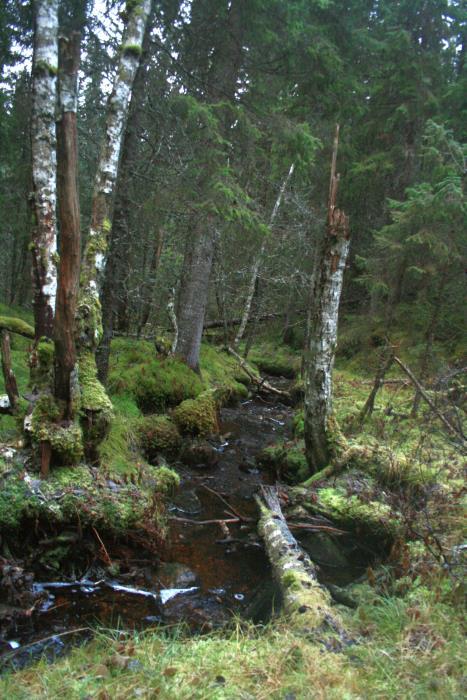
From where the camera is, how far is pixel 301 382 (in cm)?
1359

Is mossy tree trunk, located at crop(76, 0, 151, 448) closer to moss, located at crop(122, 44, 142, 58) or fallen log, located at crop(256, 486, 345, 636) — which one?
A: moss, located at crop(122, 44, 142, 58)

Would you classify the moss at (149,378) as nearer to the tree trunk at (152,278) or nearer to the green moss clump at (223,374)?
the green moss clump at (223,374)

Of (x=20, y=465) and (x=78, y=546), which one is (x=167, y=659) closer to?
(x=78, y=546)

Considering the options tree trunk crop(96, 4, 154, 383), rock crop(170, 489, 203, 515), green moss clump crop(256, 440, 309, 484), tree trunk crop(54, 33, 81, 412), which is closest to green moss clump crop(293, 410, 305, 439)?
green moss clump crop(256, 440, 309, 484)

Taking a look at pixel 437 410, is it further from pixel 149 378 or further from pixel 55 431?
pixel 149 378

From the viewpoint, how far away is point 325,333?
7.36 meters

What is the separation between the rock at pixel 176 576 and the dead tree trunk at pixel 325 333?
130 inches

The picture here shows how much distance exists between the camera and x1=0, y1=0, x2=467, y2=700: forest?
130 inches

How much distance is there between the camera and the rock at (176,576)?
15.4 ft

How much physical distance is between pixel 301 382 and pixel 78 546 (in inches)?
380

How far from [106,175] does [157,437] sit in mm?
4321

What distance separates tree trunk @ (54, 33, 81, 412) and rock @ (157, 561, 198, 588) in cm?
231

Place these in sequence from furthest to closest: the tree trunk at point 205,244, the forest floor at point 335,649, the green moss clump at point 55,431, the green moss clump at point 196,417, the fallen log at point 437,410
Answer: the tree trunk at point 205,244, the green moss clump at point 196,417, the fallen log at point 437,410, the green moss clump at point 55,431, the forest floor at point 335,649

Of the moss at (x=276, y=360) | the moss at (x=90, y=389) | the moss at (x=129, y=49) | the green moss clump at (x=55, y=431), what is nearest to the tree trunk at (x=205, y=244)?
the moss at (x=129, y=49)
